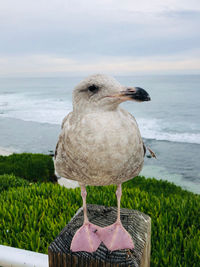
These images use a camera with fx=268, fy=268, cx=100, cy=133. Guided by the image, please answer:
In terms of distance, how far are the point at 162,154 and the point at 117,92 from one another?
14276mm

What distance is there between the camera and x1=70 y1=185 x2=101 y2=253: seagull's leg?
1784 mm

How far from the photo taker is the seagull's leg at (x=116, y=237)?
182 cm

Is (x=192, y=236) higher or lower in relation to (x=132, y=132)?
lower

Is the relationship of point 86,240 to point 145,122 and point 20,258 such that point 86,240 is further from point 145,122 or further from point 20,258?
point 145,122

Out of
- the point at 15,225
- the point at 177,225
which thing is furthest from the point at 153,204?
the point at 15,225

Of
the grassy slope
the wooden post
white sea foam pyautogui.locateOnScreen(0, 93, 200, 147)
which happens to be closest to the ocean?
white sea foam pyautogui.locateOnScreen(0, 93, 200, 147)

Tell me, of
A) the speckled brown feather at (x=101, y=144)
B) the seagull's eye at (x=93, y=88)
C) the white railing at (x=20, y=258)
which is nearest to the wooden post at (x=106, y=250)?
the white railing at (x=20, y=258)

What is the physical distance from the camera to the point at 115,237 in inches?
72.7

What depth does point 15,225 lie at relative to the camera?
12.3 ft

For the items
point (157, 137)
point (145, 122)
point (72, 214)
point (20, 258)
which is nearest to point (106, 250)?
point (20, 258)

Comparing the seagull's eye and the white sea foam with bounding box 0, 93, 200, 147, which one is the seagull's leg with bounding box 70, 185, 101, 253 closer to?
the seagull's eye

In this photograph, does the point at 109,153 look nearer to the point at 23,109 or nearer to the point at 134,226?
the point at 134,226

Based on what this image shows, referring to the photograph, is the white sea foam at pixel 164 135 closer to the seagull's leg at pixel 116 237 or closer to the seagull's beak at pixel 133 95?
the seagull's leg at pixel 116 237

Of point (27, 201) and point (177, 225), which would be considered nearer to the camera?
point (177, 225)
